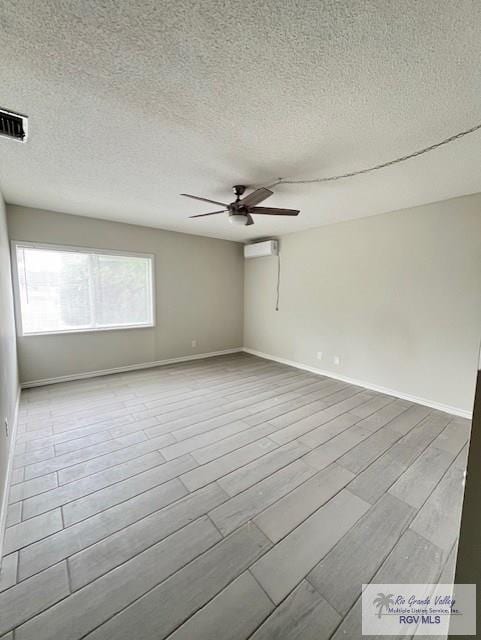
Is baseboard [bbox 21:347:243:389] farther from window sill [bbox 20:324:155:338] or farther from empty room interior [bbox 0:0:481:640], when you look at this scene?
window sill [bbox 20:324:155:338]

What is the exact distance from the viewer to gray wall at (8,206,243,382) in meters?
3.63

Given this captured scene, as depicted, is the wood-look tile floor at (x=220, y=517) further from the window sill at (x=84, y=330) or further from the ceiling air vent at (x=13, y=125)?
the ceiling air vent at (x=13, y=125)

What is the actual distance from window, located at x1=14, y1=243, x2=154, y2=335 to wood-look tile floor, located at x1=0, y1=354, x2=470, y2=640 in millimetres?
1333

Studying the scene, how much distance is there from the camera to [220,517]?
1.61m

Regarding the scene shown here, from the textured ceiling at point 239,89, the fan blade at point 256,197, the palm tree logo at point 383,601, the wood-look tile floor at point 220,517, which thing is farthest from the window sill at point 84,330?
the palm tree logo at point 383,601

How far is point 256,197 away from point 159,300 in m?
2.91

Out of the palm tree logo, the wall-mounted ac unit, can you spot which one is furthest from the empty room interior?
the wall-mounted ac unit

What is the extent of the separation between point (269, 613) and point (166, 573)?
20.4 inches

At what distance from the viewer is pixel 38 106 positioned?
1.56m

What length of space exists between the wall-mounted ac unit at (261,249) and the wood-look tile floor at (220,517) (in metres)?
2.99

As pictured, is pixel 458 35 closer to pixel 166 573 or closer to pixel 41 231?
pixel 166 573

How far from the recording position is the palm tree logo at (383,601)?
118 centimetres

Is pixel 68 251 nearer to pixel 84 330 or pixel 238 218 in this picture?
pixel 84 330

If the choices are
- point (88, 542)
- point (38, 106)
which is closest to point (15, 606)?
point (88, 542)
